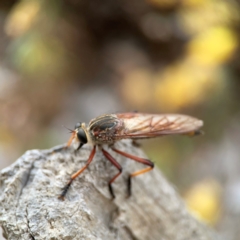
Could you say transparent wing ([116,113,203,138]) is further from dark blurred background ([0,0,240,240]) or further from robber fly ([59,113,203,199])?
dark blurred background ([0,0,240,240])

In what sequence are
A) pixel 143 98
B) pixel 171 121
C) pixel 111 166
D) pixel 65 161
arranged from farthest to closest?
pixel 143 98 < pixel 171 121 < pixel 111 166 < pixel 65 161

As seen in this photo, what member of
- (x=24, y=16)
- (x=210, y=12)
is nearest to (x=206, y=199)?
(x=210, y=12)

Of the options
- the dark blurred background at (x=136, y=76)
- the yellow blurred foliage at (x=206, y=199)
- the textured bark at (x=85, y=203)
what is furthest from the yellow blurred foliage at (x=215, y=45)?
the textured bark at (x=85, y=203)

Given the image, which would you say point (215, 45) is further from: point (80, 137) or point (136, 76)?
point (80, 137)

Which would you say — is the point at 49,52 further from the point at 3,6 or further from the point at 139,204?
the point at 139,204

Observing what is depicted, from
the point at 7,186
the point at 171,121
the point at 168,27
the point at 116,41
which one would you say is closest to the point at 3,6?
the point at 116,41

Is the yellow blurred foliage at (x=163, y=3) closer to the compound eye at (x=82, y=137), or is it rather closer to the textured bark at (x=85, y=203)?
the textured bark at (x=85, y=203)
